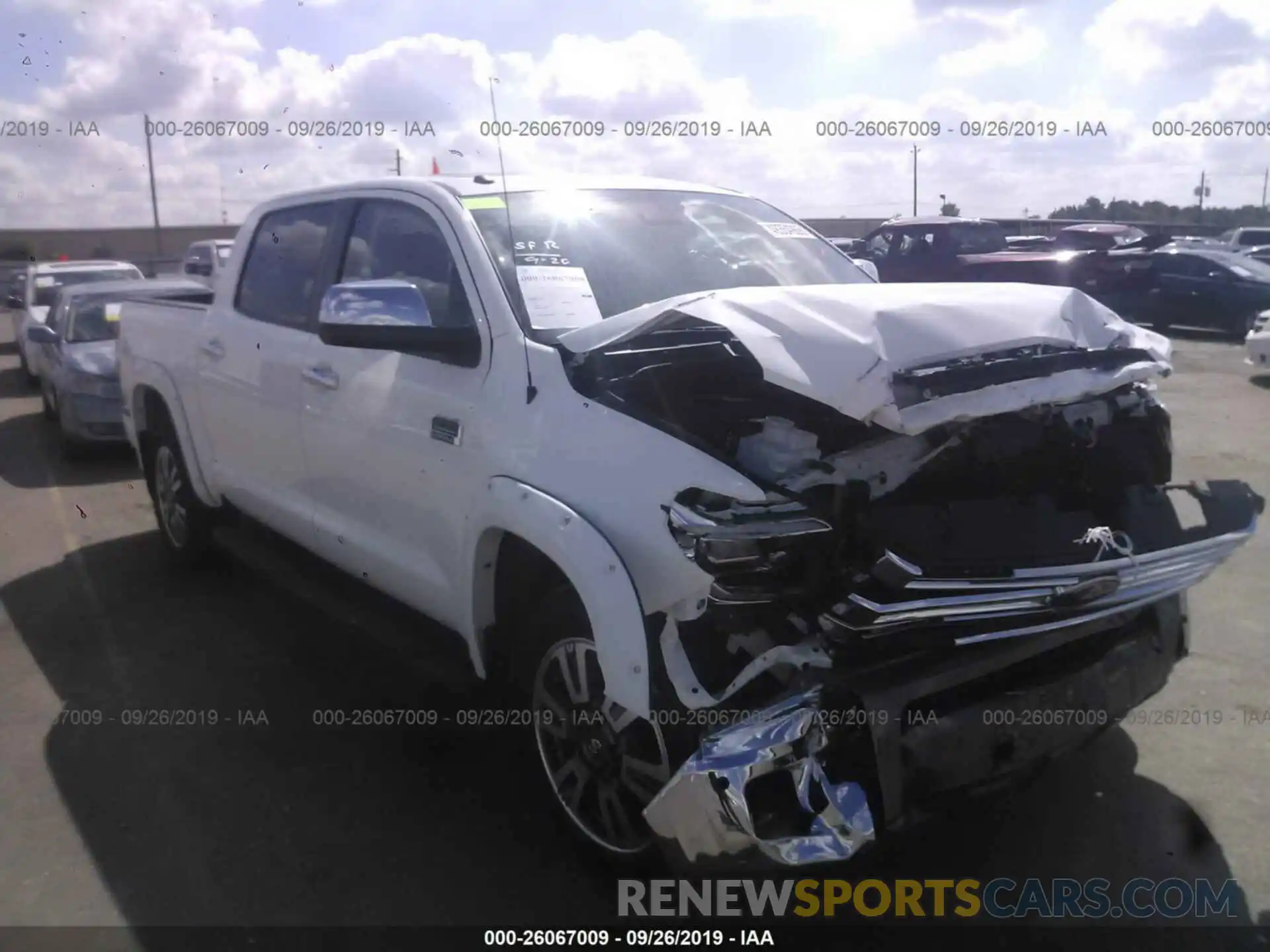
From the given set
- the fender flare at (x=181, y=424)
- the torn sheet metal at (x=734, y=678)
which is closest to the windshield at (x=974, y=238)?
the fender flare at (x=181, y=424)

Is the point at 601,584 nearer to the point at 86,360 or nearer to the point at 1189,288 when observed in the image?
the point at 86,360

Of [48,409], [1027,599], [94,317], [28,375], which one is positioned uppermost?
[94,317]

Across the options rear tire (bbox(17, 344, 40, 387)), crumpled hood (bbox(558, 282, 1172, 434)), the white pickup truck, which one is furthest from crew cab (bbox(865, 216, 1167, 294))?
crumpled hood (bbox(558, 282, 1172, 434))

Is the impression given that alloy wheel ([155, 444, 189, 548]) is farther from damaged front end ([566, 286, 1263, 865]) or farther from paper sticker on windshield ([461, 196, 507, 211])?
damaged front end ([566, 286, 1263, 865])

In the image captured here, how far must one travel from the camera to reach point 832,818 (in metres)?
2.61

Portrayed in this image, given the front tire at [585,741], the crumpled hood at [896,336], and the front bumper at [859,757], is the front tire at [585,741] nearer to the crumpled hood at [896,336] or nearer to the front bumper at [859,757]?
the front bumper at [859,757]

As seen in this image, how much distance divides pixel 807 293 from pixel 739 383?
0.32m

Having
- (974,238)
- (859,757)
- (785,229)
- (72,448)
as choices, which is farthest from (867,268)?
(974,238)

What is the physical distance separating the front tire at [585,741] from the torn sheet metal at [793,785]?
33 centimetres

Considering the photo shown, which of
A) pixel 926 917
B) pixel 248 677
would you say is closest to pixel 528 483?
pixel 926 917

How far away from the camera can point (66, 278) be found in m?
15.6

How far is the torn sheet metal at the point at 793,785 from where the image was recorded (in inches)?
102

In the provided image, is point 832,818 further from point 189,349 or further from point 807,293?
point 189,349

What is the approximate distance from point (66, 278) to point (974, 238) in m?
13.6
